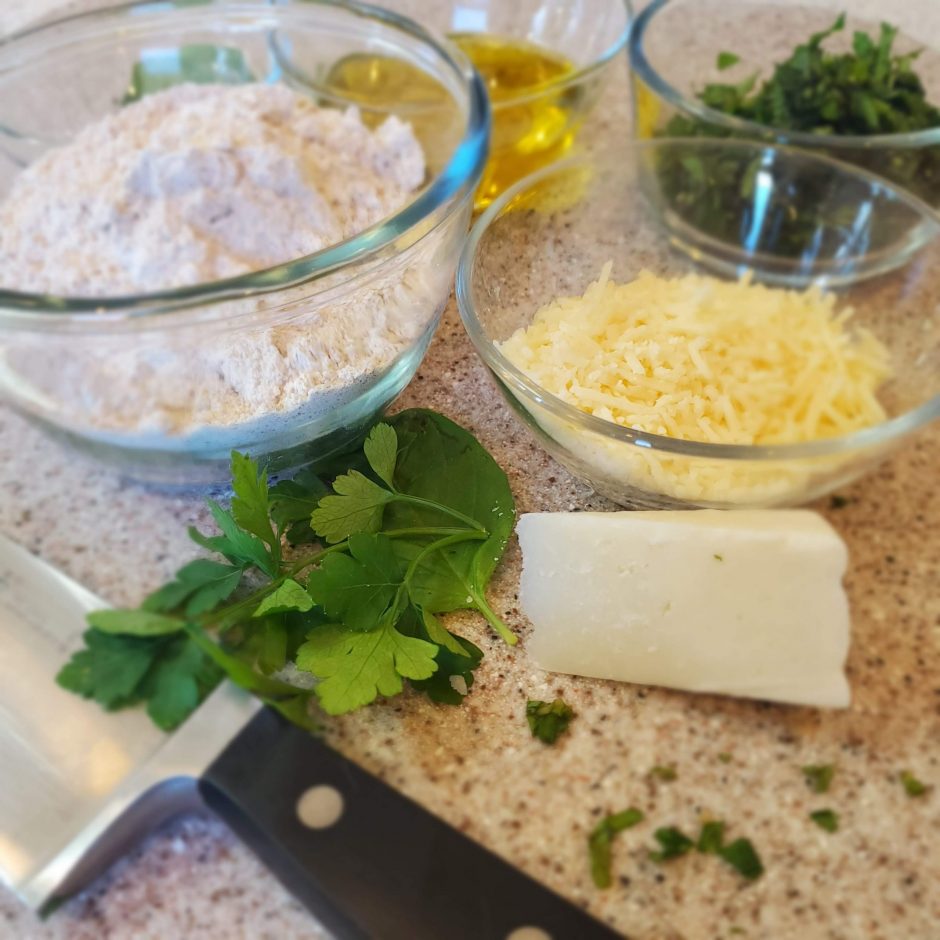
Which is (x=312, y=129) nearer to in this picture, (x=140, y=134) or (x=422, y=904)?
(x=140, y=134)

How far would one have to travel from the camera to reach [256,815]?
19.9 inches

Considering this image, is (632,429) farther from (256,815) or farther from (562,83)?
(562,83)

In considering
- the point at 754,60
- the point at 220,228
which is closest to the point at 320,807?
the point at 220,228

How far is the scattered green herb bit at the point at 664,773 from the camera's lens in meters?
0.54

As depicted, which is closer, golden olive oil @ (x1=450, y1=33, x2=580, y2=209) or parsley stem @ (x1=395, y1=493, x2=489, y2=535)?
parsley stem @ (x1=395, y1=493, x2=489, y2=535)

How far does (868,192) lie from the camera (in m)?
0.81

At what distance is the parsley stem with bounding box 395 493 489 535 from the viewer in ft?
2.04

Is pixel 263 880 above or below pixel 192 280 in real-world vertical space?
below

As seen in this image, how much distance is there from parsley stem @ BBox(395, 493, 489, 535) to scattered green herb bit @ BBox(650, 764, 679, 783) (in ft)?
0.65

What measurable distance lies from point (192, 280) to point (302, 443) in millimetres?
154

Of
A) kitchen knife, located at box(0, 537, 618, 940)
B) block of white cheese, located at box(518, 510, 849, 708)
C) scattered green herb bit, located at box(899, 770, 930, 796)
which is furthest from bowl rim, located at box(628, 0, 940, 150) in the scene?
kitchen knife, located at box(0, 537, 618, 940)

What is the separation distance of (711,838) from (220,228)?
0.59m

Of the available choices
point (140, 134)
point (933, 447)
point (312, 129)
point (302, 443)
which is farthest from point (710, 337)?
point (140, 134)

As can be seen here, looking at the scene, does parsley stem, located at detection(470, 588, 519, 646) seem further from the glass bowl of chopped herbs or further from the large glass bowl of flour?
the glass bowl of chopped herbs
